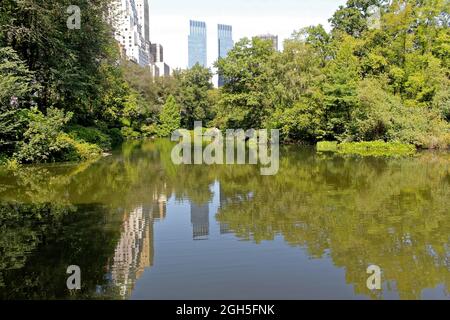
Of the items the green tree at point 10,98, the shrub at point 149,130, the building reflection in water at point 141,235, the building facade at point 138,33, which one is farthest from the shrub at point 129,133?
the building facade at point 138,33

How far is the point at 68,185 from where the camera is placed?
15078 millimetres

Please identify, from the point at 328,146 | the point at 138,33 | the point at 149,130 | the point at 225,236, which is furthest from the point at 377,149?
the point at 138,33

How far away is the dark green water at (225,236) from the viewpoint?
637cm

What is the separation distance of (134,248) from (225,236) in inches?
73.5

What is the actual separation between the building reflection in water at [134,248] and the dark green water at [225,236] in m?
0.02

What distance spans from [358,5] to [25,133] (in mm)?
35485

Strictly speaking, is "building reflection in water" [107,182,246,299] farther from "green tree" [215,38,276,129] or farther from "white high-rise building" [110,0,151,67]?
"white high-rise building" [110,0,151,67]

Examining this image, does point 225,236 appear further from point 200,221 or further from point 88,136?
point 88,136

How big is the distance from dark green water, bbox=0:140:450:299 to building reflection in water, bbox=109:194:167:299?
0.02 meters

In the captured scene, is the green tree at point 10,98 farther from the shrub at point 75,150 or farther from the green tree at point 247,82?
the green tree at point 247,82

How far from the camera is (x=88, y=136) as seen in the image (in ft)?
93.1

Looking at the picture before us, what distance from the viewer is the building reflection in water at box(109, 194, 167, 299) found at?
21.8 feet

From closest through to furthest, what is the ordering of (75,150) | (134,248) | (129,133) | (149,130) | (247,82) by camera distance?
(134,248)
(75,150)
(247,82)
(129,133)
(149,130)
